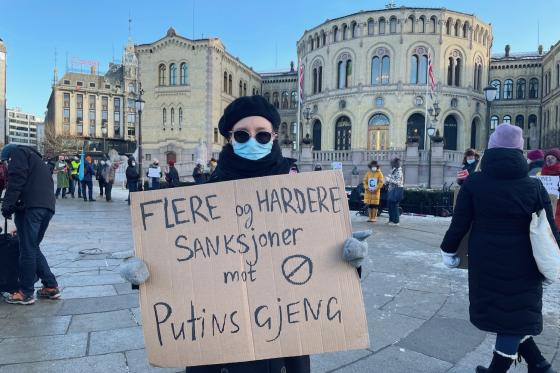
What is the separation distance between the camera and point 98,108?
83.0 meters

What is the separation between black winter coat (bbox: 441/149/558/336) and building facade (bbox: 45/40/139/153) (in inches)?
3273

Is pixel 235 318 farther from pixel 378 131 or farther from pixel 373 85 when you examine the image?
pixel 373 85

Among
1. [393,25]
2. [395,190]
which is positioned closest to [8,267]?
[395,190]

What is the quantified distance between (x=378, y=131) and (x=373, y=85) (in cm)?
459

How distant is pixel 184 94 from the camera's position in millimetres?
45406

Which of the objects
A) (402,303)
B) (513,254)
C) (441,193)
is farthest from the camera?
(441,193)

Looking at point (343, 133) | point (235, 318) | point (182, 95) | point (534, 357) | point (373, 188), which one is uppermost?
point (182, 95)

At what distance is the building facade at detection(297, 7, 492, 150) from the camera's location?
134 feet

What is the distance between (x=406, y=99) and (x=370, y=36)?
7366 mm

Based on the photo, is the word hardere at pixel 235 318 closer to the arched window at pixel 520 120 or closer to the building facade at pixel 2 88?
the arched window at pixel 520 120

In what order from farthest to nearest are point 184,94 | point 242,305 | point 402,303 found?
1. point 184,94
2. point 402,303
3. point 242,305

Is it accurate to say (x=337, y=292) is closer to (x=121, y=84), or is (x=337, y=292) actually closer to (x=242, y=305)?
(x=242, y=305)

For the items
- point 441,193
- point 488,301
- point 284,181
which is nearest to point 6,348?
point 284,181

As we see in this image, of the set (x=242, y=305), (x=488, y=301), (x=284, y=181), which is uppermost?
(x=284, y=181)
